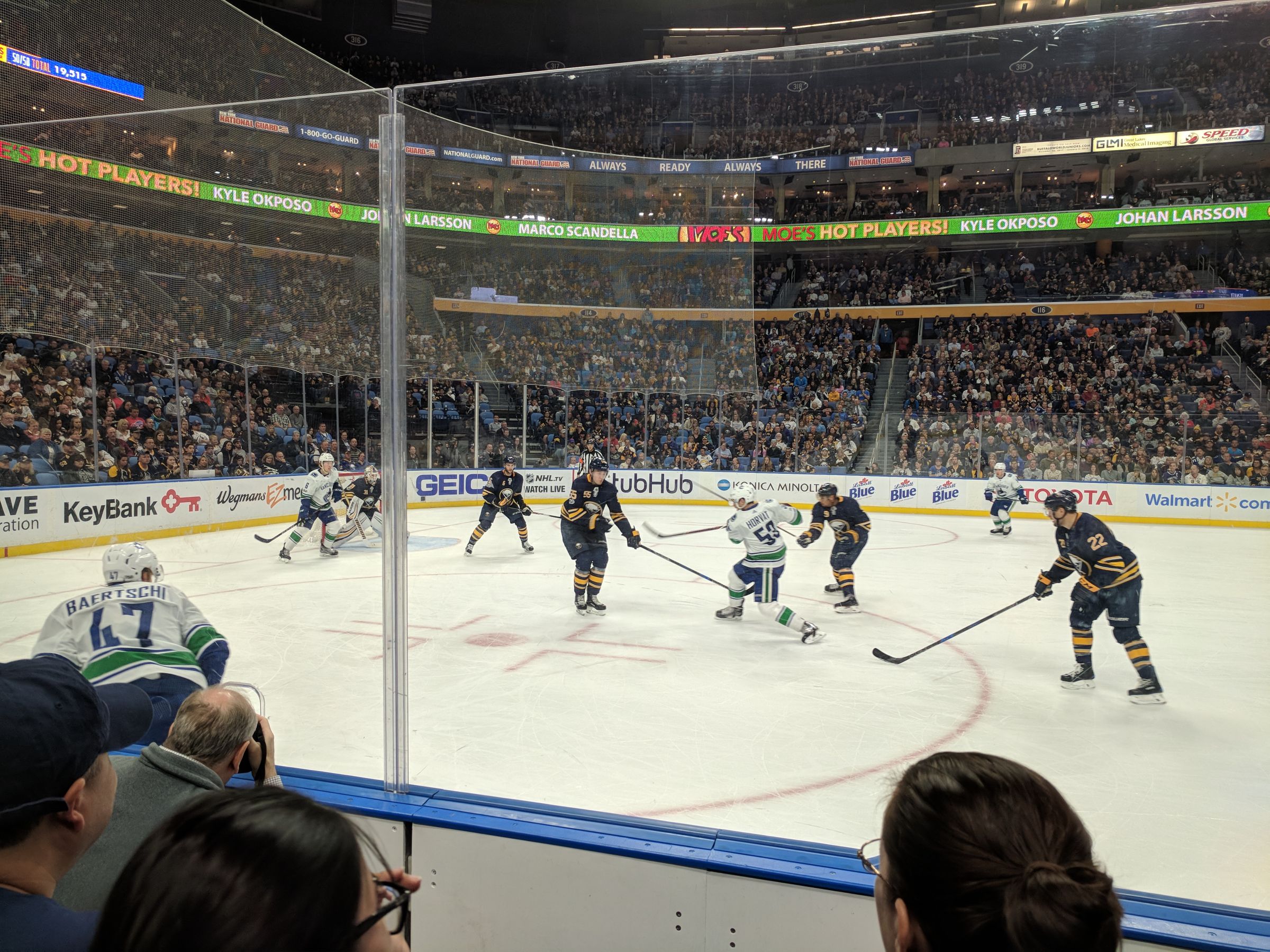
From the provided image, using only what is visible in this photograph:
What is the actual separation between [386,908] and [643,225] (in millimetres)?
8858

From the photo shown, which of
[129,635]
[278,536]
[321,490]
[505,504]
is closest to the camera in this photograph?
[129,635]

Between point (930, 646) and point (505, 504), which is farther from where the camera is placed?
point (505, 504)

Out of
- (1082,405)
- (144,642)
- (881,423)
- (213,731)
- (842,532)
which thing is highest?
(1082,405)

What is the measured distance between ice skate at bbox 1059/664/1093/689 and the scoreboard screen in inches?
394

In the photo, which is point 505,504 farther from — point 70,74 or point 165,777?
point 165,777

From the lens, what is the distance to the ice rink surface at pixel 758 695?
304 centimetres

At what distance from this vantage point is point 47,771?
85 cm

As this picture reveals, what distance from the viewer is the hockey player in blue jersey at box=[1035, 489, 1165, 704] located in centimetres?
455

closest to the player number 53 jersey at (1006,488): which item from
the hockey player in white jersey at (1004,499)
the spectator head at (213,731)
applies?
the hockey player in white jersey at (1004,499)

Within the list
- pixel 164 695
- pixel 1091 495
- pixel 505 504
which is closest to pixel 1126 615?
pixel 1091 495

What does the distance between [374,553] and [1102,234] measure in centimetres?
1021

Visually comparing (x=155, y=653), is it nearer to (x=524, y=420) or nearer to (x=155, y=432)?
(x=155, y=432)

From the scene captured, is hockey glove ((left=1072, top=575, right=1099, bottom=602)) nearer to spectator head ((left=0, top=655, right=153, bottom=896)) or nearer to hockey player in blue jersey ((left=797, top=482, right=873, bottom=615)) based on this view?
hockey player in blue jersey ((left=797, top=482, right=873, bottom=615))

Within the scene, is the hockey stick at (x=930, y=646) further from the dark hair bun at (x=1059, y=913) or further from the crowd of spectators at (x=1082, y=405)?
the dark hair bun at (x=1059, y=913)
